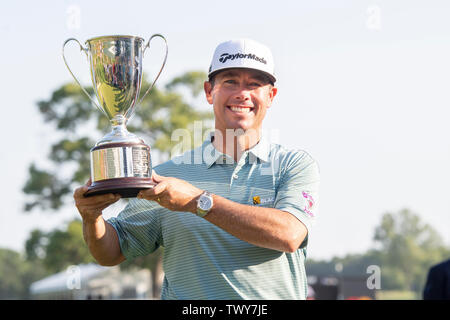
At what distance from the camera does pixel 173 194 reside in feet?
10.1

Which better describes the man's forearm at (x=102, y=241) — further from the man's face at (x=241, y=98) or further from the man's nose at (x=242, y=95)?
the man's nose at (x=242, y=95)

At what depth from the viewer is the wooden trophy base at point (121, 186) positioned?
311 cm

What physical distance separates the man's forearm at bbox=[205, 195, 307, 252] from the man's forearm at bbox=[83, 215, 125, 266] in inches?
24.8

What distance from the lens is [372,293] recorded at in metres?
15.0

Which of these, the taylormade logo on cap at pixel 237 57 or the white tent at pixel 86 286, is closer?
the taylormade logo on cap at pixel 237 57

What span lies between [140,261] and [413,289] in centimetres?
8057

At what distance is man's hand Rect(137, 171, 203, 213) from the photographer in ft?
10.0

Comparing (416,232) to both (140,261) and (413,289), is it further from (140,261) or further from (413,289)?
(140,261)

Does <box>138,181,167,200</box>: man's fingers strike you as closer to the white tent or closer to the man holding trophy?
the man holding trophy

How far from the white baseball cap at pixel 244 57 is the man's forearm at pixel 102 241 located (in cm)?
99

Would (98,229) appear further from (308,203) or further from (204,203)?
(308,203)

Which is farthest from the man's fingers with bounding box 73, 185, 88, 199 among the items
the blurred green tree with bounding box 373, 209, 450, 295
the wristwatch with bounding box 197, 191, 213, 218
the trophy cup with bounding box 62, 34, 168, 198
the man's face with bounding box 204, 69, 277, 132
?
the blurred green tree with bounding box 373, 209, 450, 295

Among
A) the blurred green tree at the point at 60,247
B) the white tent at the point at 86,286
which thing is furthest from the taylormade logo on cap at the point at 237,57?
the blurred green tree at the point at 60,247
